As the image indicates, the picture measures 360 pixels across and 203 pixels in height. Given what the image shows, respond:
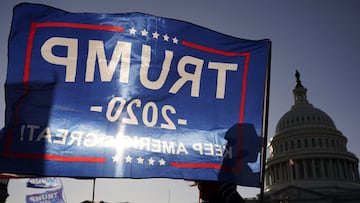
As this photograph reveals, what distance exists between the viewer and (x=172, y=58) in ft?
17.5

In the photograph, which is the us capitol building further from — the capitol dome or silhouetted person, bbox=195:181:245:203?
silhouetted person, bbox=195:181:245:203

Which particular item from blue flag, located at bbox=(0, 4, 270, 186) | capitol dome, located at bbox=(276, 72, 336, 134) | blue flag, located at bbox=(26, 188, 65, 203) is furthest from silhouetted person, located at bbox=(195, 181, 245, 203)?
capitol dome, located at bbox=(276, 72, 336, 134)

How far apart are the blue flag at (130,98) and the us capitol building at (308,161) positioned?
6174 centimetres

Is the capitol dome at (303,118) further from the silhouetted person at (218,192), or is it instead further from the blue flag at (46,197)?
the silhouetted person at (218,192)

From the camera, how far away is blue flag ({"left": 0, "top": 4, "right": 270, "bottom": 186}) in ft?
14.9

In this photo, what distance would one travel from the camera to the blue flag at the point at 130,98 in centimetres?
454

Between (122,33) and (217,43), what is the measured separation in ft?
4.98

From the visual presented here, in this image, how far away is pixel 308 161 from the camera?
70062mm

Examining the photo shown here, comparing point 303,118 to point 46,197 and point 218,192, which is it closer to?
point 46,197

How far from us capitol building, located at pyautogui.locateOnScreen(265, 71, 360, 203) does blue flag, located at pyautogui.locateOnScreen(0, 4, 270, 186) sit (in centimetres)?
6174

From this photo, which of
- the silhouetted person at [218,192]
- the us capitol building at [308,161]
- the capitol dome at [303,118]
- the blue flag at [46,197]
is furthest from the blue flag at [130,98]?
the capitol dome at [303,118]

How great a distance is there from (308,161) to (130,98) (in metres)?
71.4

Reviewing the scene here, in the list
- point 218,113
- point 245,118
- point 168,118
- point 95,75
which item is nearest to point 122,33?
point 95,75

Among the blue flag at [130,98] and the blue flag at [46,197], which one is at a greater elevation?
the blue flag at [130,98]
